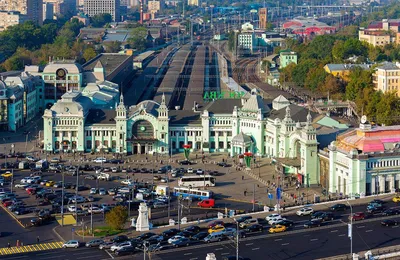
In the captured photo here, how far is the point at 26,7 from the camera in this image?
181 m

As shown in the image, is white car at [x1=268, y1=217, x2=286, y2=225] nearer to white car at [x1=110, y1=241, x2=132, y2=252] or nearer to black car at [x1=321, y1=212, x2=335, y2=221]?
black car at [x1=321, y1=212, x2=335, y2=221]

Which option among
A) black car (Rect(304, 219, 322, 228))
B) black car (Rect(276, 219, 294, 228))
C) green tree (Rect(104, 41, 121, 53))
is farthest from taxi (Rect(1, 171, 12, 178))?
green tree (Rect(104, 41, 121, 53))

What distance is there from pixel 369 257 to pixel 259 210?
10549 millimetres

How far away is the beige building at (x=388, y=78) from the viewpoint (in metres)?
85.9

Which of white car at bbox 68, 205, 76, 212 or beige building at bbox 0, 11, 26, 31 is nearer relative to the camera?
white car at bbox 68, 205, 76, 212

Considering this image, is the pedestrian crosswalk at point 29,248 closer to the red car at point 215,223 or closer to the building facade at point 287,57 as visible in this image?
the red car at point 215,223

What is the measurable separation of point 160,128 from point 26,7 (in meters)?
125

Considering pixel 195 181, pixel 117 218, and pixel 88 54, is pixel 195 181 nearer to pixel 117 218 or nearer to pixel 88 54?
pixel 117 218

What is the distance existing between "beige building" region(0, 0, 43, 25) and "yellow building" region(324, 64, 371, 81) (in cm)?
9572

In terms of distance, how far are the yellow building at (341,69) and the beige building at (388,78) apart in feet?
24.8

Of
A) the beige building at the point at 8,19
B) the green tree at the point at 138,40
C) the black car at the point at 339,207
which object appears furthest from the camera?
the beige building at the point at 8,19

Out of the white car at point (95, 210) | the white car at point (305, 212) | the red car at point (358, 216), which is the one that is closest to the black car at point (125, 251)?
the white car at point (95, 210)

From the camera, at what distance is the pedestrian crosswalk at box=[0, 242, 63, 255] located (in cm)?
3834

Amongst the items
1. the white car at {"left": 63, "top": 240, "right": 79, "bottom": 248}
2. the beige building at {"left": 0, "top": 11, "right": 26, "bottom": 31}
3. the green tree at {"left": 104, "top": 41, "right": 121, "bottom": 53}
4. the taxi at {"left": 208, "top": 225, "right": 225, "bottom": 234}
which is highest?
the beige building at {"left": 0, "top": 11, "right": 26, "bottom": 31}
